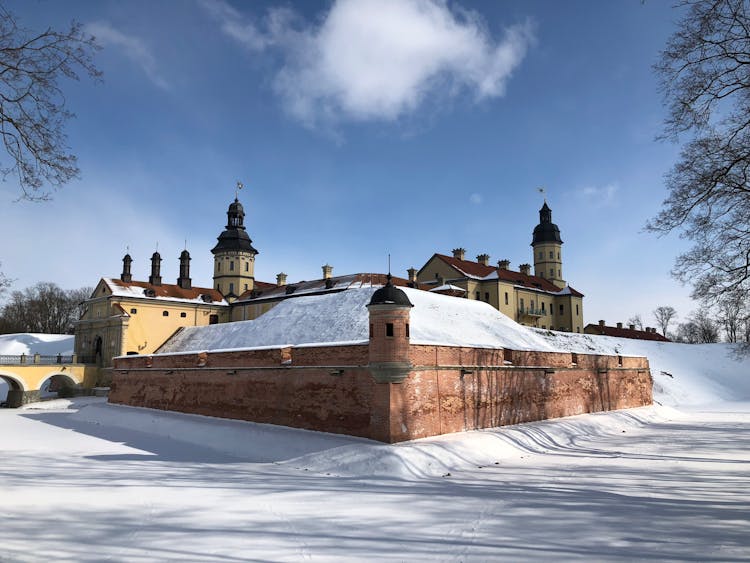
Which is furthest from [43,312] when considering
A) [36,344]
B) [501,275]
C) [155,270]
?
[501,275]

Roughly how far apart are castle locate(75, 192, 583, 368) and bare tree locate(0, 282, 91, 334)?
96.8 ft

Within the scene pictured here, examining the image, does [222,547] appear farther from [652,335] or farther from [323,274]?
[652,335]

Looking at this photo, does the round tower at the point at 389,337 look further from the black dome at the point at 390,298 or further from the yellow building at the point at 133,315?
the yellow building at the point at 133,315

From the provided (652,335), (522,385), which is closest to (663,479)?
(522,385)

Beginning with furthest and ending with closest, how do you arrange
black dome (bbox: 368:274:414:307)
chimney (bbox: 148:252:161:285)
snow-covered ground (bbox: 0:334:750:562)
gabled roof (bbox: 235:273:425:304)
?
chimney (bbox: 148:252:161:285), gabled roof (bbox: 235:273:425:304), black dome (bbox: 368:274:414:307), snow-covered ground (bbox: 0:334:750:562)

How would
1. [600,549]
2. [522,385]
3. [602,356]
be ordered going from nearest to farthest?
1. [600,549]
2. [522,385]
3. [602,356]

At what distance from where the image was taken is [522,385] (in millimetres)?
19719

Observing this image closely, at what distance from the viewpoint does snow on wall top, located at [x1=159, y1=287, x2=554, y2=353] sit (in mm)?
21391

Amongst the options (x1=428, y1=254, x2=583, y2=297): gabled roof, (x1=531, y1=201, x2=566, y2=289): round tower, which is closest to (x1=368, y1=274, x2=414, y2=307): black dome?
(x1=428, y1=254, x2=583, y2=297): gabled roof

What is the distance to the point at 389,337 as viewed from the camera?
14359 mm

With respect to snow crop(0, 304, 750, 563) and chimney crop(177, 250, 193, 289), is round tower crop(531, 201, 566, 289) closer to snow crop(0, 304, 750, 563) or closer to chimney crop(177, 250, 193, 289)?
chimney crop(177, 250, 193, 289)

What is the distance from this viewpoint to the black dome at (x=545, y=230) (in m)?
63.6

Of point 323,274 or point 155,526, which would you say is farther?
point 323,274

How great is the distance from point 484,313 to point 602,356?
611 cm
